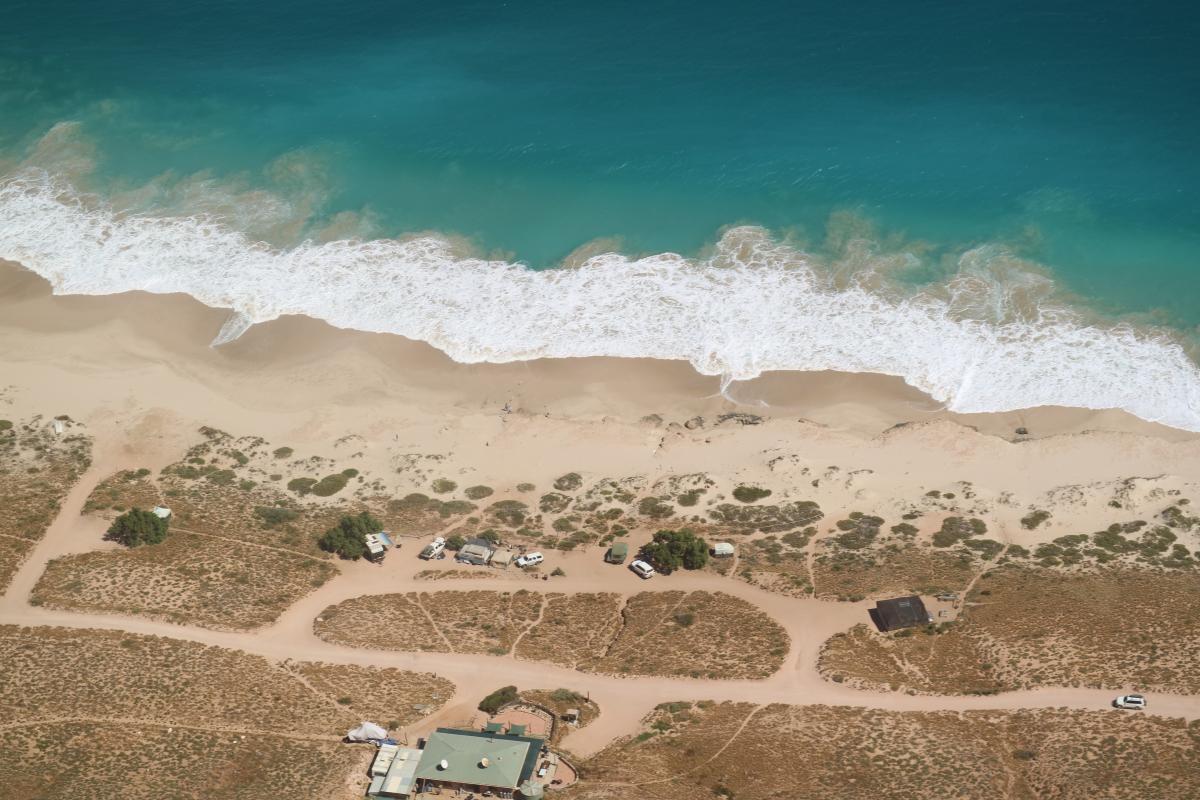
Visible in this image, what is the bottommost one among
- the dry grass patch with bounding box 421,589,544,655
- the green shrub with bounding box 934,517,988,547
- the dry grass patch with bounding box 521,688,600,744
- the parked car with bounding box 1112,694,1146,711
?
the parked car with bounding box 1112,694,1146,711

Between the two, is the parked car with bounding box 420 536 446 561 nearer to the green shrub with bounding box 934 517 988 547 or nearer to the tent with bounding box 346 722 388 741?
the tent with bounding box 346 722 388 741

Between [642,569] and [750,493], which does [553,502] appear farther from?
[750,493]

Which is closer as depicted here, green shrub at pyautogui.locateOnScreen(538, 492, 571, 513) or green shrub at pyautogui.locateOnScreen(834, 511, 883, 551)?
green shrub at pyautogui.locateOnScreen(834, 511, 883, 551)

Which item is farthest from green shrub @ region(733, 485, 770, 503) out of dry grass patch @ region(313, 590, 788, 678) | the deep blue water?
the deep blue water

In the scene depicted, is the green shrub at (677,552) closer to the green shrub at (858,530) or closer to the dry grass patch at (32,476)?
the green shrub at (858,530)

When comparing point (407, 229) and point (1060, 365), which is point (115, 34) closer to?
point (407, 229)

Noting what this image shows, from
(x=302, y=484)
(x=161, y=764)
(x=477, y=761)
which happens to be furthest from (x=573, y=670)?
(x=302, y=484)

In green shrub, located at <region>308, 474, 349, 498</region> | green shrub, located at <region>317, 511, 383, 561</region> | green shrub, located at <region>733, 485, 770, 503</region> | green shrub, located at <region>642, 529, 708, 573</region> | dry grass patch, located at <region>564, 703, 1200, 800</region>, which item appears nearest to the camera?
dry grass patch, located at <region>564, 703, 1200, 800</region>

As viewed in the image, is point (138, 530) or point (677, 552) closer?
point (677, 552)
